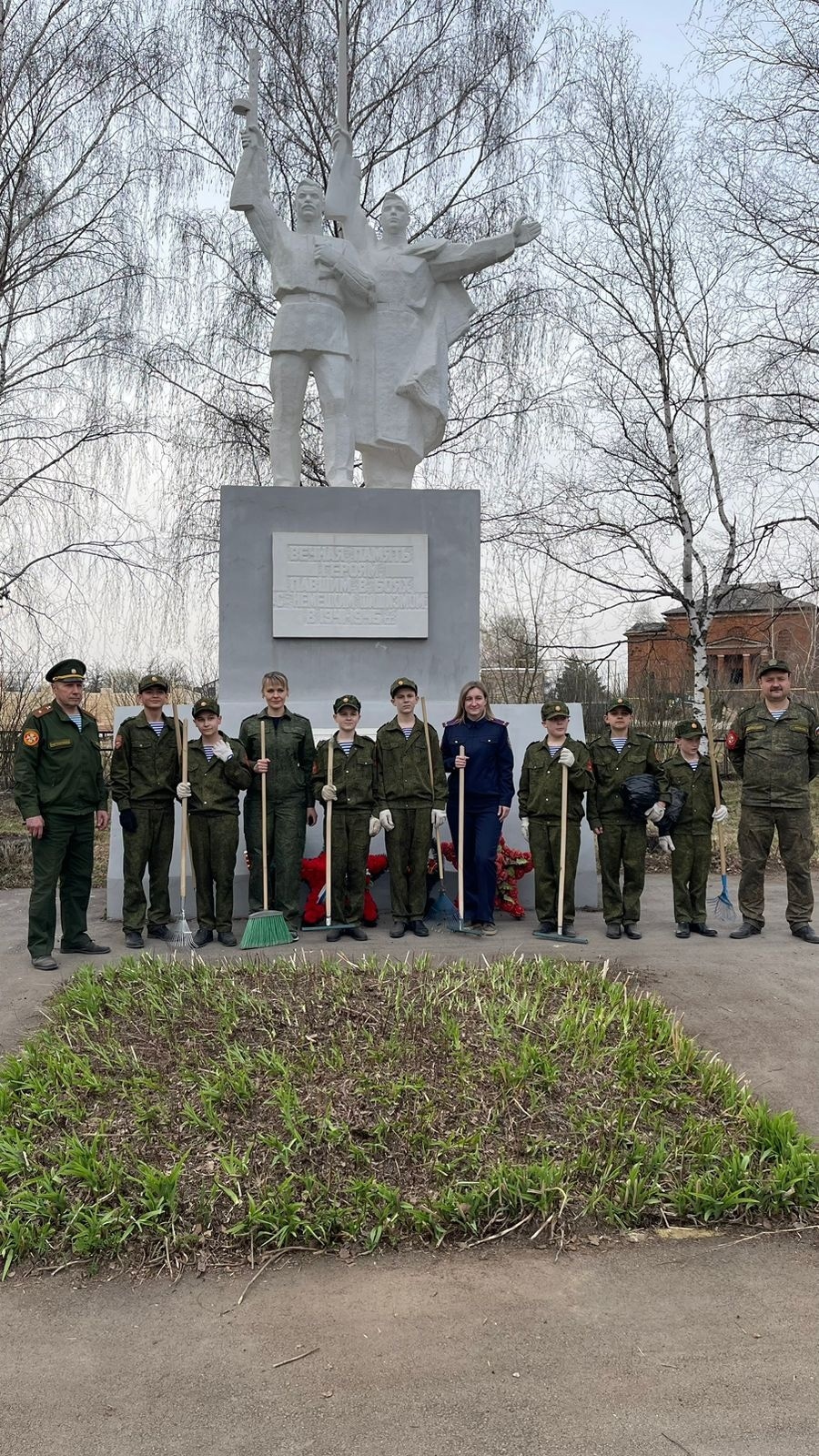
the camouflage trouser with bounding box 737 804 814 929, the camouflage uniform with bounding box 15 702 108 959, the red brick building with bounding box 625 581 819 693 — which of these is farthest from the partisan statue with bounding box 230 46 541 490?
the red brick building with bounding box 625 581 819 693

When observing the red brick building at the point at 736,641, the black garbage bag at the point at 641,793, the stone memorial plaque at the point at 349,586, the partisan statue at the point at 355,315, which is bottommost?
the black garbage bag at the point at 641,793

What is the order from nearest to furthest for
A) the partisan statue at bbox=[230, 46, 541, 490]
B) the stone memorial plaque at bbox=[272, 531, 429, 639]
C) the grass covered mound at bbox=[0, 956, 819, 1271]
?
1. the grass covered mound at bbox=[0, 956, 819, 1271]
2. the stone memorial plaque at bbox=[272, 531, 429, 639]
3. the partisan statue at bbox=[230, 46, 541, 490]

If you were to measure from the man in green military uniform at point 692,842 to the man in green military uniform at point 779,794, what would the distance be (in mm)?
228

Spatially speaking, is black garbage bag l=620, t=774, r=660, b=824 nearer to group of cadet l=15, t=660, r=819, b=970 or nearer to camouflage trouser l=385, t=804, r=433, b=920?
group of cadet l=15, t=660, r=819, b=970

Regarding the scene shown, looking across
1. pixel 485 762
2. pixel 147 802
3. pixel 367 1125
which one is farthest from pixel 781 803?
pixel 367 1125

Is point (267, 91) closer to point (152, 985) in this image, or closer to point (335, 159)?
point (335, 159)

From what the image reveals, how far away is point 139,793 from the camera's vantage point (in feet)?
20.2

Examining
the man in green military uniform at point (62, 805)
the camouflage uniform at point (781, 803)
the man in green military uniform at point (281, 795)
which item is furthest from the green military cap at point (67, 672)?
the camouflage uniform at point (781, 803)

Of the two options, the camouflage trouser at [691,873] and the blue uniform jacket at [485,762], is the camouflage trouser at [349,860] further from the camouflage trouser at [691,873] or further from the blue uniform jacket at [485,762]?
the camouflage trouser at [691,873]

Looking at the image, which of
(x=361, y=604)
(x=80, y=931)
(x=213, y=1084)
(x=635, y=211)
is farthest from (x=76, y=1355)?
(x=635, y=211)

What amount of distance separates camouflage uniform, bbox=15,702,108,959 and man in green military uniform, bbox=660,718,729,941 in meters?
3.39

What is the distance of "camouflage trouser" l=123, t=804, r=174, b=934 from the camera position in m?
6.18

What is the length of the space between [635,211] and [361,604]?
8795mm

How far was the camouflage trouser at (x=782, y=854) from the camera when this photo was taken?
626 cm
